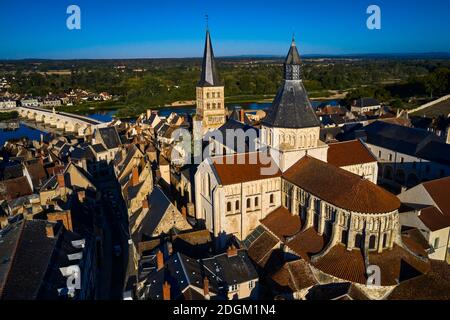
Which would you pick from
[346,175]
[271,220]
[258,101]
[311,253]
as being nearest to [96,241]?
[271,220]

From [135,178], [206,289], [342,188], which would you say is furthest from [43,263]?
[342,188]

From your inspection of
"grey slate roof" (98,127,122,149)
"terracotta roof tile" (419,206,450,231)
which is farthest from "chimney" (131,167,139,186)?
"terracotta roof tile" (419,206,450,231)

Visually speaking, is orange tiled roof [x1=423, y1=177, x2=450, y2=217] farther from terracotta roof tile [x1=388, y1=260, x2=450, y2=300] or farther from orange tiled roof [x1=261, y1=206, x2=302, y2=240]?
orange tiled roof [x1=261, y1=206, x2=302, y2=240]

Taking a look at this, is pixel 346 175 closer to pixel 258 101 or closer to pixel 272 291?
pixel 272 291

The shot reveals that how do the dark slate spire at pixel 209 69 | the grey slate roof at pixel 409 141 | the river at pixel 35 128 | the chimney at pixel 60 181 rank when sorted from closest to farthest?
the chimney at pixel 60 181 < the grey slate roof at pixel 409 141 < the dark slate spire at pixel 209 69 < the river at pixel 35 128

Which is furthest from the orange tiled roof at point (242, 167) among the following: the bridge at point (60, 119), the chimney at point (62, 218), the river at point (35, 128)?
the river at point (35, 128)

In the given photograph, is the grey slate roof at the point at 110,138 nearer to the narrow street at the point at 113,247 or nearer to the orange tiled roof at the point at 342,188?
the narrow street at the point at 113,247
